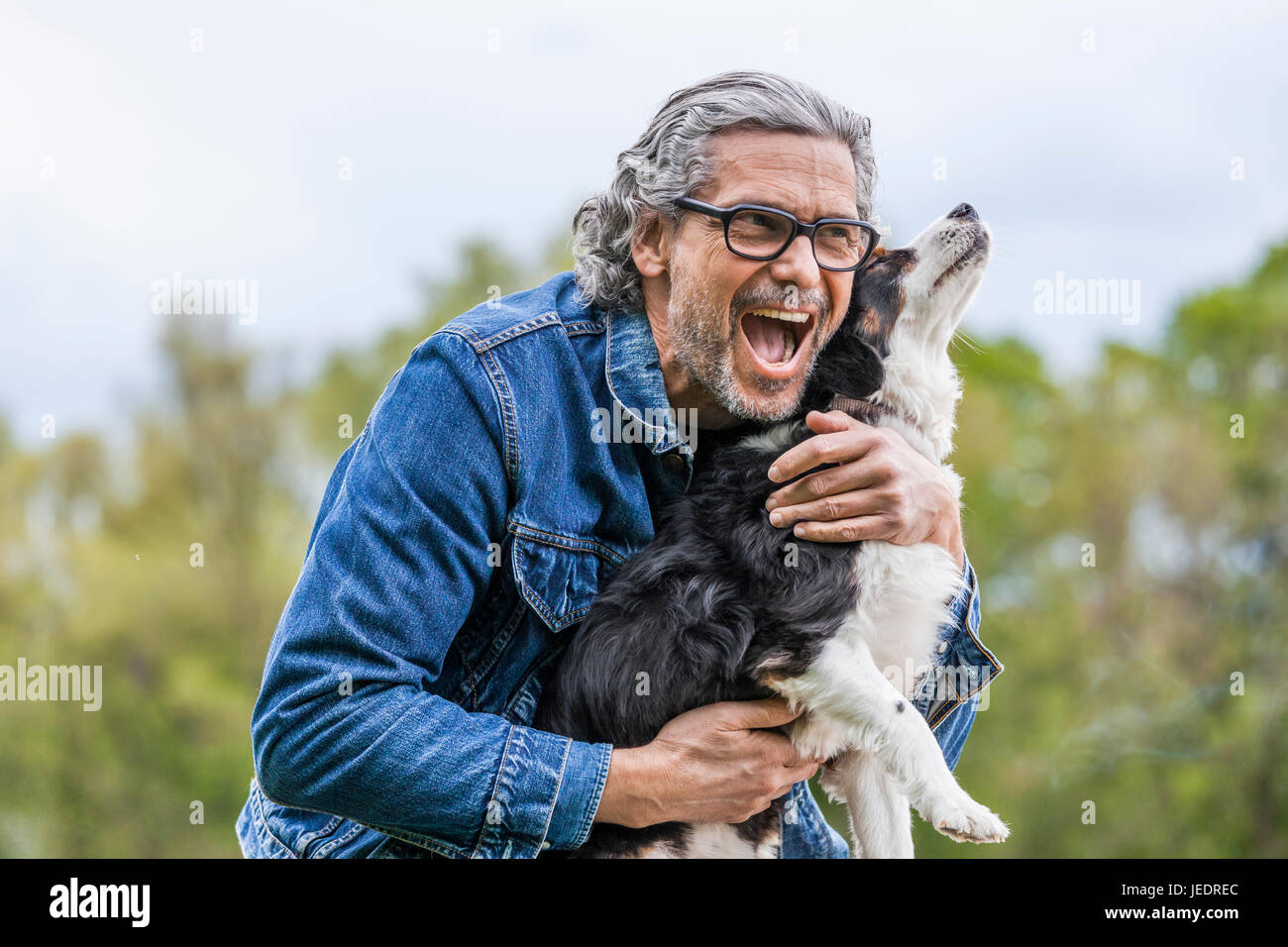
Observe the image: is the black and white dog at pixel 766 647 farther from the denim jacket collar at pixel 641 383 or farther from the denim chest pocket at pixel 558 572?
the denim jacket collar at pixel 641 383

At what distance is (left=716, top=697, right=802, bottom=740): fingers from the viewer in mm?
3135

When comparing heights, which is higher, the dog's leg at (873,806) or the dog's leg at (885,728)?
the dog's leg at (885,728)

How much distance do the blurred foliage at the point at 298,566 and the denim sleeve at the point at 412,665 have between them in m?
22.2

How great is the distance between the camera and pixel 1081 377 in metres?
31.5

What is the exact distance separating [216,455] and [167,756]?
21.7ft

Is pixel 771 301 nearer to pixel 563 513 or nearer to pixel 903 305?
pixel 903 305

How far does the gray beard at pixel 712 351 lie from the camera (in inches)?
127

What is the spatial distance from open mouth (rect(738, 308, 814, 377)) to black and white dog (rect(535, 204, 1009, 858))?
21 centimetres

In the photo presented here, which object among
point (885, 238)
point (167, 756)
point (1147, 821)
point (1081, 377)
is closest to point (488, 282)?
point (167, 756)

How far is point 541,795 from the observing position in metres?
2.77

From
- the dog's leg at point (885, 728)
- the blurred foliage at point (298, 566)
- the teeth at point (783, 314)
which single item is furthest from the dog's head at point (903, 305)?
the blurred foliage at point (298, 566)

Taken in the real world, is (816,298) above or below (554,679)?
above
